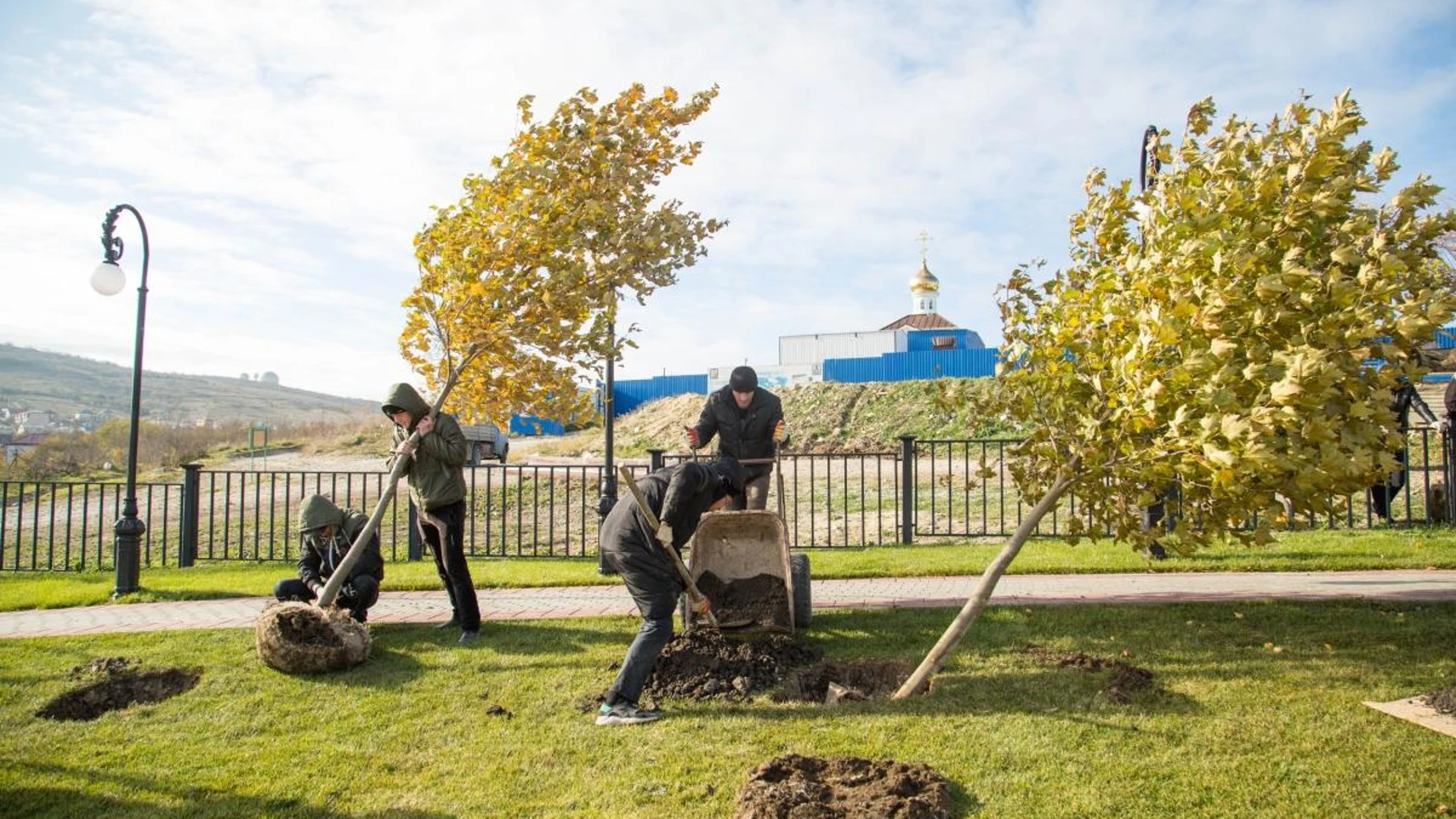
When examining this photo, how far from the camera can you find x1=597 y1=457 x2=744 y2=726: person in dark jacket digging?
477 cm

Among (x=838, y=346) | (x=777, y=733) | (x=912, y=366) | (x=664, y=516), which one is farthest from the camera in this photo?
(x=838, y=346)

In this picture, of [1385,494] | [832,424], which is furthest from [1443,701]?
[832,424]

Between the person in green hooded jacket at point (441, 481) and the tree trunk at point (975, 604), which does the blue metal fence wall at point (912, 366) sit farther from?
the tree trunk at point (975, 604)

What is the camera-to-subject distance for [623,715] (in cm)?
471

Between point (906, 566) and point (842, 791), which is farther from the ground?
point (906, 566)

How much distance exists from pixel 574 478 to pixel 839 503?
761 cm

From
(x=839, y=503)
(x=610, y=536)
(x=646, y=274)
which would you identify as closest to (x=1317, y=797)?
(x=610, y=536)

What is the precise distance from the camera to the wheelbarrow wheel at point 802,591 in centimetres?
644

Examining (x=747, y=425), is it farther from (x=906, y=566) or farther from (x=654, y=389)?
(x=654, y=389)

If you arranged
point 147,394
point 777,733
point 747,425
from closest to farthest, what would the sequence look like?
point 777,733 < point 747,425 < point 147,394

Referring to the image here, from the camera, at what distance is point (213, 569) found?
10445 millimetres

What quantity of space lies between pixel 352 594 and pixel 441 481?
1197 millimetres

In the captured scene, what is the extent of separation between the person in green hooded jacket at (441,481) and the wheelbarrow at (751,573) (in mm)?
1678

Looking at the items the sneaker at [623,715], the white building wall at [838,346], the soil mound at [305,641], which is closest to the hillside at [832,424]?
the white building wall at [838,346]
